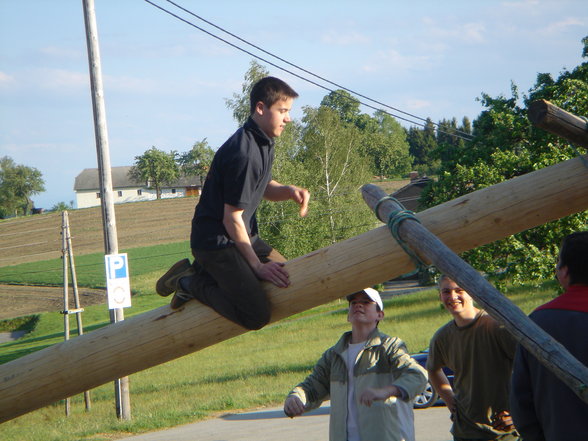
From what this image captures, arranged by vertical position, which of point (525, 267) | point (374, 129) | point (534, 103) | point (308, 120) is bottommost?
point (525, 267)

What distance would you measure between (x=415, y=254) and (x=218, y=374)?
1927 cm

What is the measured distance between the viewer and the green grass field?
42.7 feet

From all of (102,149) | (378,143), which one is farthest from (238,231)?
(378,143)

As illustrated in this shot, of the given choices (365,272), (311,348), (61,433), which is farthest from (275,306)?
(311,348)

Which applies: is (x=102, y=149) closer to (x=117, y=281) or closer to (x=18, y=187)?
(x=117, y=281)

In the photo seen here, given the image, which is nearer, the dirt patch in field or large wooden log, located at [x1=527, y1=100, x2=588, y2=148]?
large wooden log, located at [x1=527, y1=100, x2=588, y2=148]

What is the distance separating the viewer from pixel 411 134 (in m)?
130

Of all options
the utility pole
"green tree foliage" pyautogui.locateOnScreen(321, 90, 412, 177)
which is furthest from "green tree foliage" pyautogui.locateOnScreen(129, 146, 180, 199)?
the utility pole

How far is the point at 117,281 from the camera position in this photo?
1301cm

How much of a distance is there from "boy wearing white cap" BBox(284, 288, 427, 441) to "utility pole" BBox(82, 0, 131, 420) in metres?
9.43

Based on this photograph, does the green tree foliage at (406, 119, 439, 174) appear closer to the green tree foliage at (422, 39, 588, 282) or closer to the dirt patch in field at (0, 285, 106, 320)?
the dirt patch in field at (0, 285, 106, 320)

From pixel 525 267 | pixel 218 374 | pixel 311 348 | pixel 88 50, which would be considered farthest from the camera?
pixel 311 348

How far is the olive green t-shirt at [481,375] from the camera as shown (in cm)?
429

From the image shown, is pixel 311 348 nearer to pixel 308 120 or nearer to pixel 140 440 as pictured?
pixel 140 440
